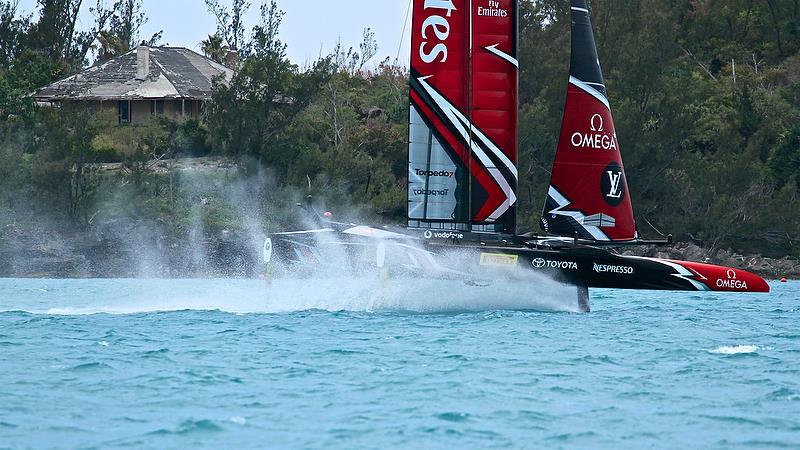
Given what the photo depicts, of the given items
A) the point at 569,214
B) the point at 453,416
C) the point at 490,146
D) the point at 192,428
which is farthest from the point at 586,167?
the point at 192,428

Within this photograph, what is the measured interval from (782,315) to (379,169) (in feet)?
71.3

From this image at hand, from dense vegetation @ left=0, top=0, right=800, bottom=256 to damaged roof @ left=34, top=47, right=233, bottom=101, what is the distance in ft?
9.52

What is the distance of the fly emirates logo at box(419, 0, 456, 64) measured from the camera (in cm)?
2030

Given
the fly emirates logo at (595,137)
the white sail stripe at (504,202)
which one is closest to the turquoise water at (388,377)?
the white sail stripe at (504,202)

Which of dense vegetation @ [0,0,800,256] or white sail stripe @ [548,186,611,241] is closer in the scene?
white sail stripe @ [548,186,611,241]

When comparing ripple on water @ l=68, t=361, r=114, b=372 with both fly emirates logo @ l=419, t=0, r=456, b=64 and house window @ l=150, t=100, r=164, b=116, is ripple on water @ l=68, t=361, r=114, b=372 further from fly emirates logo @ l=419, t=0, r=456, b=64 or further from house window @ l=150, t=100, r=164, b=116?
house window @ l=150, t=100, r=164, b=116

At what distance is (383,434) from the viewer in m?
10.9

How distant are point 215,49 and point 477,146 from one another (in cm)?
4260

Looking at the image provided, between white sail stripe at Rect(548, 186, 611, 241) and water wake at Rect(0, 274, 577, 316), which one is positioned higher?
white sail stripe at Rect(548, 186, 611, 241)

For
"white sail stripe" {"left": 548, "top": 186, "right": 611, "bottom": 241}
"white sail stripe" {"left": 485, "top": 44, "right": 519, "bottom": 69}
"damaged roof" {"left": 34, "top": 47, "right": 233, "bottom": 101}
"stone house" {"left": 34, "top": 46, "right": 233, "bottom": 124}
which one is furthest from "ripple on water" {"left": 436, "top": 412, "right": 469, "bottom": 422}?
"damaged roof" {"left": 34, "top": 47, "right": 233, "bottom": 101}

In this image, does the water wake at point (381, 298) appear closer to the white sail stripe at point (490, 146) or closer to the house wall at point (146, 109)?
the white sail stripe at point (490, 146)

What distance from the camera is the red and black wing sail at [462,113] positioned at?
66.9 ft

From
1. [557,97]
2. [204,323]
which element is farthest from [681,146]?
[204,323]

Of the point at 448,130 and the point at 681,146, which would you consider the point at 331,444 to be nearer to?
the point at 448,130
